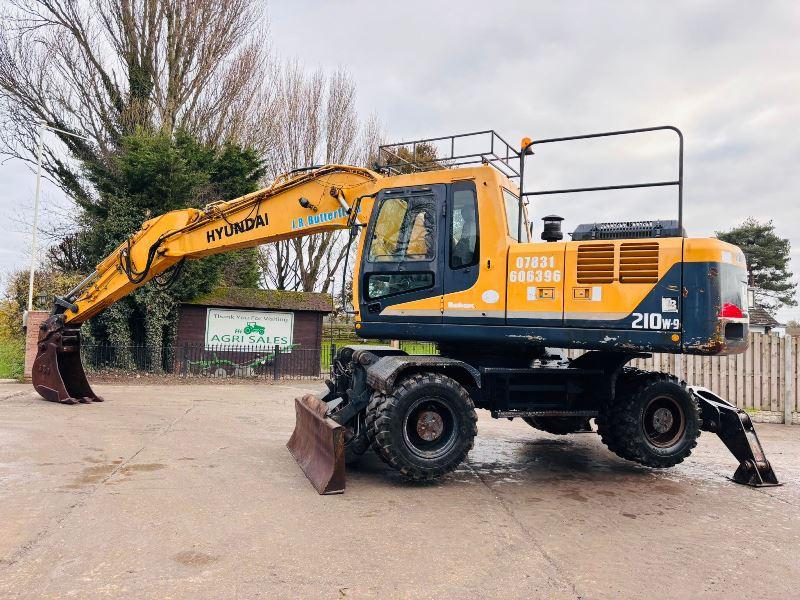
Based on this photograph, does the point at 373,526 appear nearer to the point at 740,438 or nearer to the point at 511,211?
the point at 511,211

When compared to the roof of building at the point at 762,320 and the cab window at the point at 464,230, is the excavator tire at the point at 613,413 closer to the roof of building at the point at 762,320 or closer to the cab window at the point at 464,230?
the cab window at the point at 464,230

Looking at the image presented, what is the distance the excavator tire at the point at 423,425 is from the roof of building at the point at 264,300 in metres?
12.9

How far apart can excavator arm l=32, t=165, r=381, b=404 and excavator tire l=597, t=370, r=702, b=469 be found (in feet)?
11.7

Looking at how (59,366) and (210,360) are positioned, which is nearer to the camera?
(59,366)

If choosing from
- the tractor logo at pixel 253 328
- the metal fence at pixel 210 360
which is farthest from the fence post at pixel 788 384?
the tractor logo at pixel 253 328

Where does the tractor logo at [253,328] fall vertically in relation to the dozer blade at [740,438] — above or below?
above

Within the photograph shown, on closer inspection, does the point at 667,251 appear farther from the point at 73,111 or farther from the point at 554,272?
the point at 73,111

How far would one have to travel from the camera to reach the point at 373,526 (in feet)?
14.5

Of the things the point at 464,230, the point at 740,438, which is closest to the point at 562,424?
the point at 740,438

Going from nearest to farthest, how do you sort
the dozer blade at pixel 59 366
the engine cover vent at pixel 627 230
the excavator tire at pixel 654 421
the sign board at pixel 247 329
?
the engine cover vent at pixel 627 230, the excavator tire at pixel 654 421, the dozer blade at pixel 59 366, the sign board at pixel 247 329

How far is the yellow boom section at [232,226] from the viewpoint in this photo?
7055mm

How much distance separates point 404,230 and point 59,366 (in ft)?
25.0

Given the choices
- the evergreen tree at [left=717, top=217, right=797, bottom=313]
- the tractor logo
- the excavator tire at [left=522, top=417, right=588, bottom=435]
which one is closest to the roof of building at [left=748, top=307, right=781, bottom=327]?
the evergreen tree at [left=717, top=217, right=797, bottom=313]

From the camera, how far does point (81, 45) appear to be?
18953 mm
